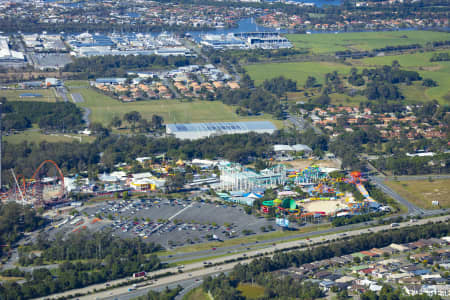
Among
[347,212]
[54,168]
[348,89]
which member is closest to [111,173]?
[54,168]

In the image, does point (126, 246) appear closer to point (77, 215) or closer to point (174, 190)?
point (77, 215)

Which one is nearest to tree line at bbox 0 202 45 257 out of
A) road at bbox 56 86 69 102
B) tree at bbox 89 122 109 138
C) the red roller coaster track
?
the red roller coaster track

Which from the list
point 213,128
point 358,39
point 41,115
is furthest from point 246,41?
point 41,115

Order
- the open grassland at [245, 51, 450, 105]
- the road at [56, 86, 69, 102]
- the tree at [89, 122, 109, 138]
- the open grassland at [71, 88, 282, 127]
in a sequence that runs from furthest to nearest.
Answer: the open grassland at [245, 51, 450, 105] < the road at [56, 86, 69, 102] < the open grassland at [71, 88, 282, 127] < the tree at [89, 122, 109, 138]

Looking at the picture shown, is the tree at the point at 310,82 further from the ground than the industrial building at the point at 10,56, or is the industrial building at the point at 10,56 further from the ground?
the industrial building at the point at 10,56

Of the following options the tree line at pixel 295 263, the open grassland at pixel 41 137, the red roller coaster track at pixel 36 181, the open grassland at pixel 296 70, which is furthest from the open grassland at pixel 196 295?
the open grassland at pixel 296 70

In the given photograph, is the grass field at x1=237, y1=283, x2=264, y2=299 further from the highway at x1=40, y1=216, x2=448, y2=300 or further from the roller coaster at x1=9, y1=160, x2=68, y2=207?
the roller coaster at x1=9, y1=160, x2=68, y2=207

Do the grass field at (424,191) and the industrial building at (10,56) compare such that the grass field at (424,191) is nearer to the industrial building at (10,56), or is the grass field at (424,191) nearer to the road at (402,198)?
the road at (402,198)
